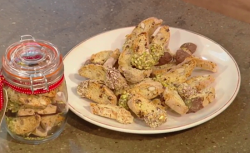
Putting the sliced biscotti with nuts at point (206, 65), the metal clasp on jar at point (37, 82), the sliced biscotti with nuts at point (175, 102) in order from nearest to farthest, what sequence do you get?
the metal clasp on jar at point (37, 82) < the sliced biscotti with nuts at point (175, 102) < the sliced biscotti with nuts at point (206, 65)

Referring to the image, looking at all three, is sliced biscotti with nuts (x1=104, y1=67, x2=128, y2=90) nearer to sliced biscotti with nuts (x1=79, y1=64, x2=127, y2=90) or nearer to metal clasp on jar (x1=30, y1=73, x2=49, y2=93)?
sliced biscotti with nuts (x1=79, y1=64, x2=127, y2=90)

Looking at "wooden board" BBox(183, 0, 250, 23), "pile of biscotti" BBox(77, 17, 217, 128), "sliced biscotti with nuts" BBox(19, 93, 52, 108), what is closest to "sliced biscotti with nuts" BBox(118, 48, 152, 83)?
"pile of biscotti" BBox(77, 17, 217, 128)

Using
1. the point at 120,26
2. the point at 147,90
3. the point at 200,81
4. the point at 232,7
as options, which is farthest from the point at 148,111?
the point at 232,7

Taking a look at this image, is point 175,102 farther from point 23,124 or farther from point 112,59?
point 23,124

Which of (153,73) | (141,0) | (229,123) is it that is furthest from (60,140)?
(141,0)

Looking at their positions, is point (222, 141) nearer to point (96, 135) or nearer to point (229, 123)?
point (229, 123)

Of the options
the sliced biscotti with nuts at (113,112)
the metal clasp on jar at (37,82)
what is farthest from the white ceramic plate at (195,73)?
the metal clasp on jar at (37,82)

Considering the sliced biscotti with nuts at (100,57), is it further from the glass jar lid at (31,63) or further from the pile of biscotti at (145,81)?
the glass jar lid at (31,63)

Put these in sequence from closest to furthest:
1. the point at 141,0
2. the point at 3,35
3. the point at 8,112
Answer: the point at 8,112 → the point at 3,35 → the point at 141,0
